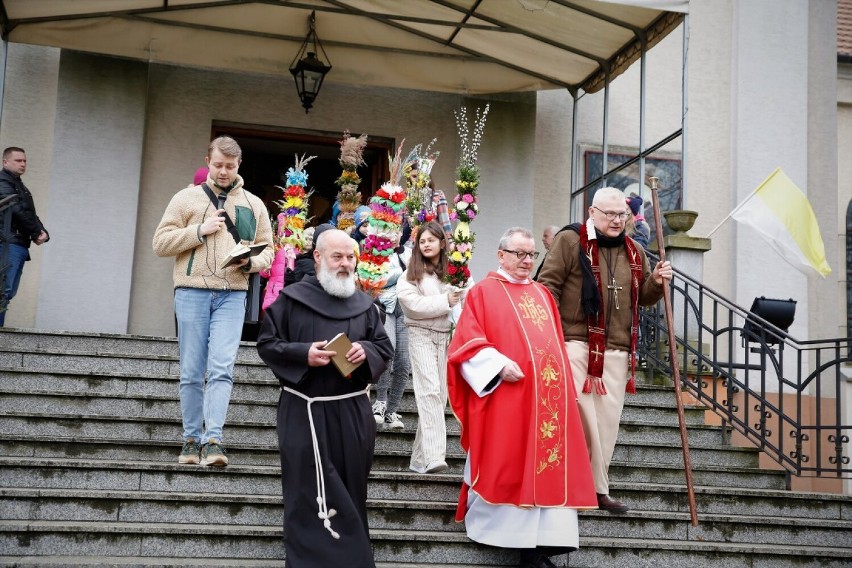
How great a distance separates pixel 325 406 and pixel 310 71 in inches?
253

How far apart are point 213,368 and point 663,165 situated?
8.50 metres

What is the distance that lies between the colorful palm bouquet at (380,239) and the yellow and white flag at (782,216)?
11.6ft

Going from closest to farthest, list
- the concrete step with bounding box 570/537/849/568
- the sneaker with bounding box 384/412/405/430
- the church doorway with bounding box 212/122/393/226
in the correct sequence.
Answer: the concrete step with bounding box 570/537/849/568, the sneaker with bounding box 384/412/405/430, the church doorway with bounding box 212/122/393/226

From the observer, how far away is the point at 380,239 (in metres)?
7.73

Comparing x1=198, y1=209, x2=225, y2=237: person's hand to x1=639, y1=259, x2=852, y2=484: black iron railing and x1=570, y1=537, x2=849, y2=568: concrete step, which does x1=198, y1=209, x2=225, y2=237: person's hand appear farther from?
x1=639, y1=259, x2=852, y2=484: black iron railing

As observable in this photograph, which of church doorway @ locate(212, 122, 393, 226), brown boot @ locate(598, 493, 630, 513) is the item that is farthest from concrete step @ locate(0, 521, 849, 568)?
church doorway @ locate(212, 122, 393, 226)

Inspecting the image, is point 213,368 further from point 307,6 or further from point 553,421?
point 307,6

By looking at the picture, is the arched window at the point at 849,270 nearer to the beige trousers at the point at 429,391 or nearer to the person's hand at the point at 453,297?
the beige trousers at the point at 429,391

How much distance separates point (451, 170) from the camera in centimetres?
1254

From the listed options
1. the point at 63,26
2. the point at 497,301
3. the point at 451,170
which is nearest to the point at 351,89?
the point at 451,170

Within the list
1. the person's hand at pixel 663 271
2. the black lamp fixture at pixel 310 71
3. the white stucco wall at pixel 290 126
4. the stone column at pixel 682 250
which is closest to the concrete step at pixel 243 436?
the person's hand at pixel 663 271

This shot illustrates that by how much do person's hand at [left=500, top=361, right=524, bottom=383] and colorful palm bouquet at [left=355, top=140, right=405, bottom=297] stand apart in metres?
2.01

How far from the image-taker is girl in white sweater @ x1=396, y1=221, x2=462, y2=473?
7.11m

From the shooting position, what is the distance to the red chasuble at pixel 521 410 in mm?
5965
